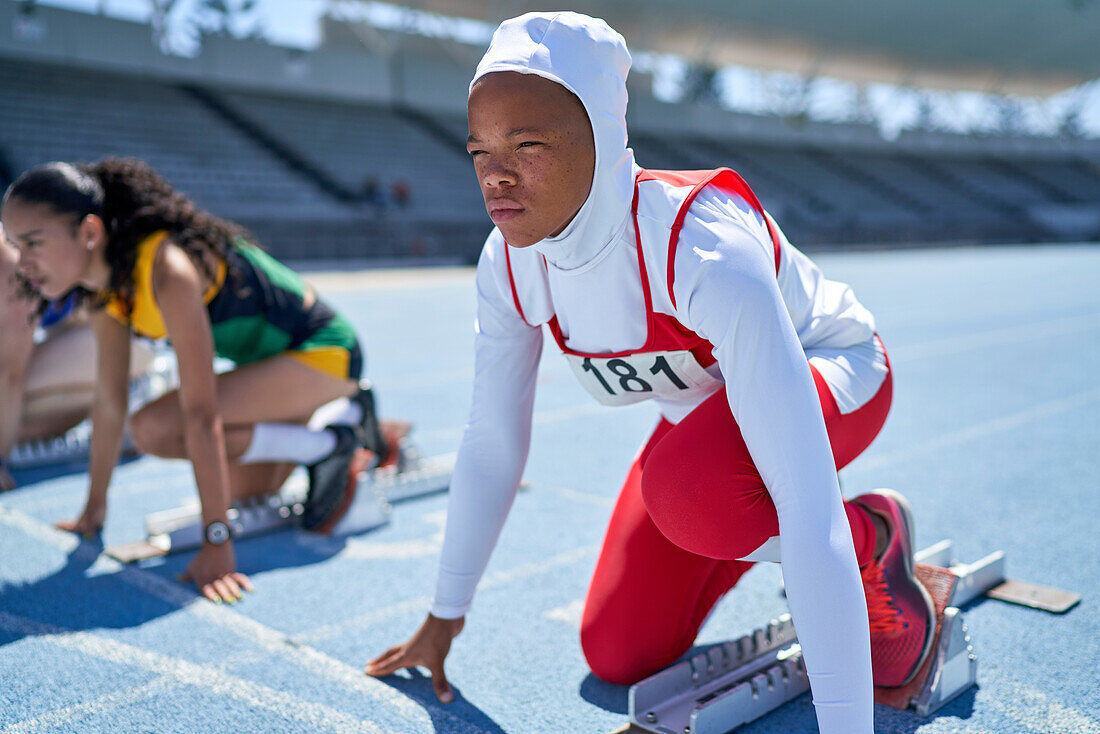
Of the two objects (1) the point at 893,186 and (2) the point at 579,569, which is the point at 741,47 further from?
(2) the point at 579,569

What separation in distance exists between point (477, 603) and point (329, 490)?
0.98 m

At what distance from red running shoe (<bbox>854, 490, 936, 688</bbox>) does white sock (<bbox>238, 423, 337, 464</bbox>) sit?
2.21 meters

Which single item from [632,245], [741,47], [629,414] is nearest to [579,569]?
[632,245]

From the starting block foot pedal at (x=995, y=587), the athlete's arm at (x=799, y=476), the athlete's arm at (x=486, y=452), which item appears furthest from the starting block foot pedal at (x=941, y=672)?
the athlete's arm at (x=486, y=452)

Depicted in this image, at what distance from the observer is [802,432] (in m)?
1.60

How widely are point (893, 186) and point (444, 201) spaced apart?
24.4m

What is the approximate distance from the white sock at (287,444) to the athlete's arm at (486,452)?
5.11 ft

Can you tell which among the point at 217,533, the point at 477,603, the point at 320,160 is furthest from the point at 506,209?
the point at 320,160

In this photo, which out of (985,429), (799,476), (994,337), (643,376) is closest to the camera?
(799,476)

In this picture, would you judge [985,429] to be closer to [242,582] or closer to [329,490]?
[329,490]

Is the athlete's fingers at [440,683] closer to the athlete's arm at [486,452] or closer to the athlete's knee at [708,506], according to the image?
the athlete's arm at [486,452]

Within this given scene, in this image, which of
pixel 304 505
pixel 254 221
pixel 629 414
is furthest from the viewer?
pixel 254 221

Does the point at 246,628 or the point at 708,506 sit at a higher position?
the point at 708,506

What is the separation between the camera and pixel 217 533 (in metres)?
3.08
